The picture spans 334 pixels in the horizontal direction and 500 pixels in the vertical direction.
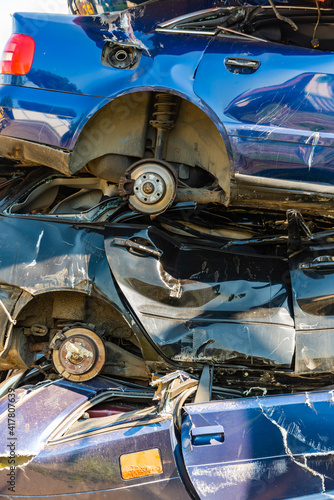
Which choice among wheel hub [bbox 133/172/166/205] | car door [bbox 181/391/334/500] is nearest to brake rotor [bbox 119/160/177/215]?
wheel hub [bbox 133/172/166/205]

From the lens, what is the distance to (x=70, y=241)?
9.49 feet

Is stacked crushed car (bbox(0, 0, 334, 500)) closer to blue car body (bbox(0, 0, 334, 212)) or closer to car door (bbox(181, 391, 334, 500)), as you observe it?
blue car body (bbox(0, 0, 334, 212))

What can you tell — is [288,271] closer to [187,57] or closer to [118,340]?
[118,340]

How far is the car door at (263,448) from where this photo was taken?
6.50 feet

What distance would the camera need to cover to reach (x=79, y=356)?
113 inches

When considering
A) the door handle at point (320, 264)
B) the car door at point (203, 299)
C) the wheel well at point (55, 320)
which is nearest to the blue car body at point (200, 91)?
the door handle at point (320, 264)

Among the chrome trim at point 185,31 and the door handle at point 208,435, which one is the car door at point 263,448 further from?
the chrome trim at point 185,31

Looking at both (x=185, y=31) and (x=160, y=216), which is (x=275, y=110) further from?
(x=160, y=216)

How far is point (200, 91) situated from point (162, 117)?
31 cm

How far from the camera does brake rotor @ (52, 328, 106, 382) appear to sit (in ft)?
9.40

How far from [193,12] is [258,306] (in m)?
1.77

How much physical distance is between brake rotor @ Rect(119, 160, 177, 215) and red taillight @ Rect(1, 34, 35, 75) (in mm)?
821

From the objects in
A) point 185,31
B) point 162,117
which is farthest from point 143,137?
point 185,31

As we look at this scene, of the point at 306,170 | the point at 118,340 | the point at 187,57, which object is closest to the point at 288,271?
the point at 306,170
